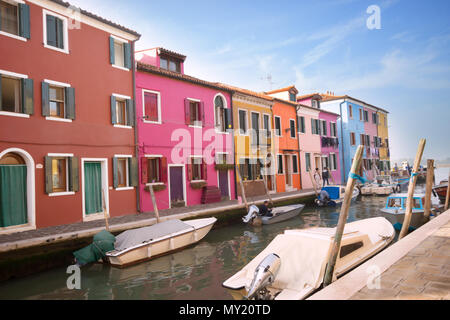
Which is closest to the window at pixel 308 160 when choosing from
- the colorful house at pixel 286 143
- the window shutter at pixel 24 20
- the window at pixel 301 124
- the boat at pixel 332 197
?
the colorful house at pixel 286 143

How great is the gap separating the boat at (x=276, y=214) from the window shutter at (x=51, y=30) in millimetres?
9701

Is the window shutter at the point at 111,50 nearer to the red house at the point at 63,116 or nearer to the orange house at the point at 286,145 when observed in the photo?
the red house at the point at 63,116

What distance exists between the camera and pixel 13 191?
30.9ft

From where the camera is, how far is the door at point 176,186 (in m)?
14.3

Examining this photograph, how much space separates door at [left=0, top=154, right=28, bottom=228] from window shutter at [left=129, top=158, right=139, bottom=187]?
3.80m

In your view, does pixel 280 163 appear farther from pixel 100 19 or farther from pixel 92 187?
pixel 100 19

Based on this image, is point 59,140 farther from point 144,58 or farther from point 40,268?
point 144,58

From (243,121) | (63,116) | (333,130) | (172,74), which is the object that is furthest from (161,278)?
(333,130)

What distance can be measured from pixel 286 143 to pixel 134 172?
1287 centimetres

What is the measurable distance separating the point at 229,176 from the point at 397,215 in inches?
342

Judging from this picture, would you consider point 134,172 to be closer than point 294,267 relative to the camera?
No

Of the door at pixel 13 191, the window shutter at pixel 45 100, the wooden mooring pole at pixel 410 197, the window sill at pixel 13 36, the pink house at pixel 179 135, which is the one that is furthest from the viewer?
the pink house at pixel 179 135

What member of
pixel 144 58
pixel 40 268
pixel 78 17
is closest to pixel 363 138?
pixel 144 58
